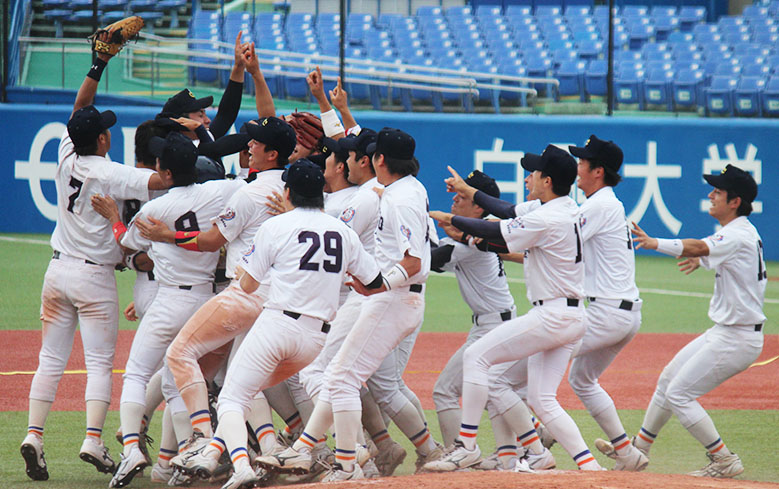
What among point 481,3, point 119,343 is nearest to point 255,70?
point 119,343

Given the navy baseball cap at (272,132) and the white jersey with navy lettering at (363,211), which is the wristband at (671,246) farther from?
the navy baseball cap at (272,132)

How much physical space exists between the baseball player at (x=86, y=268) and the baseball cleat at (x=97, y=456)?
18 cm

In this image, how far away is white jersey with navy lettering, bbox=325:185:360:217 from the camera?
21.1 ft

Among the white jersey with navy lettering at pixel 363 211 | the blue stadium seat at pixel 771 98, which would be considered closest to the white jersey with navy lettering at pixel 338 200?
the white jersey with navy lettering at pixel 363 211

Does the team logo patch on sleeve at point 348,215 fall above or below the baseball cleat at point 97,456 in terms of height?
above

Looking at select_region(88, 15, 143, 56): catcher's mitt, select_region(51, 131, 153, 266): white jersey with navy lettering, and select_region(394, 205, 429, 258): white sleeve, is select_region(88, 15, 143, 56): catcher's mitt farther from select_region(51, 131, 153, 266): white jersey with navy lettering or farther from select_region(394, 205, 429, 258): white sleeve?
select_region(394, 205, 429, 258): white sleeve

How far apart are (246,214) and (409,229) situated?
0.92m

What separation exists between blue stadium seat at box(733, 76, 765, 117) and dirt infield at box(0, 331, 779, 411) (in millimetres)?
8488

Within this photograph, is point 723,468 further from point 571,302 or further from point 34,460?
point 34,460

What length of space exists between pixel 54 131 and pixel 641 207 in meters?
8.71

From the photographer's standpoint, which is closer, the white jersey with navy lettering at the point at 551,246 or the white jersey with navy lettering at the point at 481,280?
the white jersey with navy lettering at the point at 551,246

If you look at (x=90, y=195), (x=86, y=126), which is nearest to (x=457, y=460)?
(x=90, y=195)

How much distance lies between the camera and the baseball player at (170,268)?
5891 mm

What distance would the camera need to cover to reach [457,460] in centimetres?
592
